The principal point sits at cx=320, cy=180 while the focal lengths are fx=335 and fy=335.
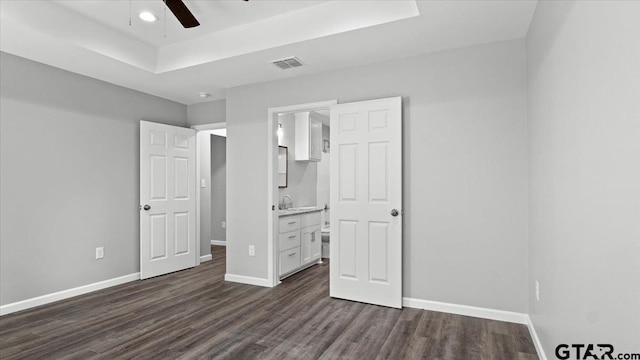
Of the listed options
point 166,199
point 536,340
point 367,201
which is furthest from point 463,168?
point 166,199

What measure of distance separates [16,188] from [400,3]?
3.88 meters

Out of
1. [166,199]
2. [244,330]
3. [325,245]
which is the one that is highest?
[166,199]

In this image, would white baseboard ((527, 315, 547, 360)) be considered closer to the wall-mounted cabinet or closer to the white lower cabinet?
the white lower cabinet

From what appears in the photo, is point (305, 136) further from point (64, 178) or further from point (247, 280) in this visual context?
point (64, 178)

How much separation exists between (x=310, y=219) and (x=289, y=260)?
80 cm

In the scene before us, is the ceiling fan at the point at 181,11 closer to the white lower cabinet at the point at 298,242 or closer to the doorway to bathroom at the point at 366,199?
the doorway to bathroom at the point at 366,199

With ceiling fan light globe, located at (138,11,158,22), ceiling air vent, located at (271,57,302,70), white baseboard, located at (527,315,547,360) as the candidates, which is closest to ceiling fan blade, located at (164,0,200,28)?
ceiling fan light globe, located at (138,11,158,22)

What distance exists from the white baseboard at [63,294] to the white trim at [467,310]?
340cm

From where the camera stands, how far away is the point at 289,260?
14.6 ft

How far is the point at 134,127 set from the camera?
4391mm

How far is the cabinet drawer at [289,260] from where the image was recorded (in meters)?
4.29

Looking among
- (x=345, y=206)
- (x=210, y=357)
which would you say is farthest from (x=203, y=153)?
(x=210, y=357)

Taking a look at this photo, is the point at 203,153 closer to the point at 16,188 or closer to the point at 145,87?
the point at 145,87

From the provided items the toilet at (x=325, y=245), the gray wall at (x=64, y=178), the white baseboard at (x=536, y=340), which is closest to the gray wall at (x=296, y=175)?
the toilet at (x=325, y=245)
